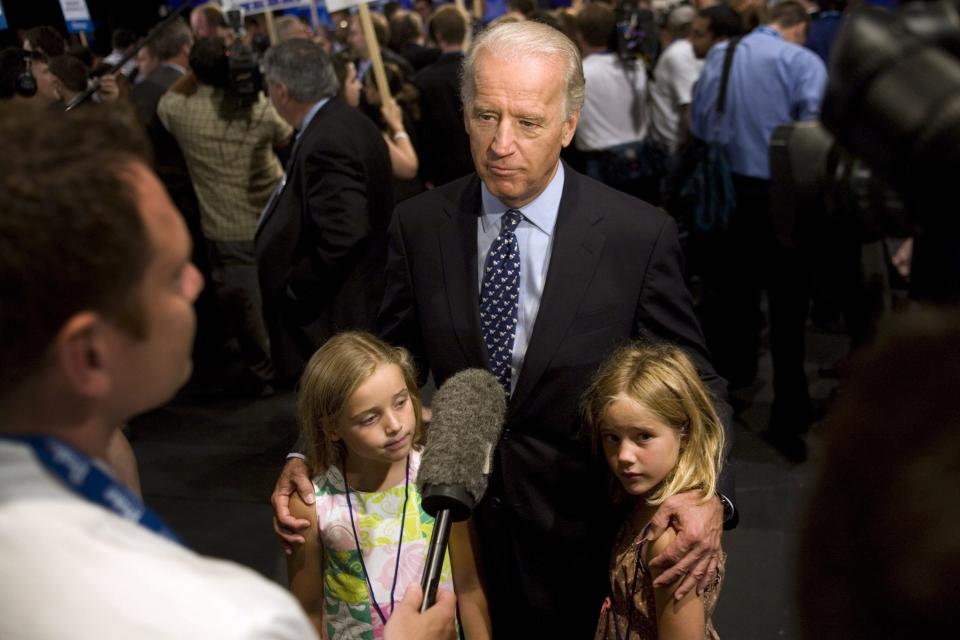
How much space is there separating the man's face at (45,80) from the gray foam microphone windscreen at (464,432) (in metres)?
2.63

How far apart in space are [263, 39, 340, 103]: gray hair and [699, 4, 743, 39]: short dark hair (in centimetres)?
207

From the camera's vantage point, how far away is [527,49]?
2.00 m

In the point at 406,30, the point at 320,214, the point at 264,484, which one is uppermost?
the point at 320,214

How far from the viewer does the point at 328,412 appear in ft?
6.92

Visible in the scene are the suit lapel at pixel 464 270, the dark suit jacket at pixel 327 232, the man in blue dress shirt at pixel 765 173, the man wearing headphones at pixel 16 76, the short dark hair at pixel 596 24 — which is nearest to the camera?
the suit lapel at pixel 464 270

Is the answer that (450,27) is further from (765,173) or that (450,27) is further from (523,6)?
(765,173)

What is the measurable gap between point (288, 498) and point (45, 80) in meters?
2.47

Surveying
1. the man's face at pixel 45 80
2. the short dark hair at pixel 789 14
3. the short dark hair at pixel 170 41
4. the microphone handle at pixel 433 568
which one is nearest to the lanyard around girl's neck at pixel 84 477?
the microphone handle at pixel 433 568

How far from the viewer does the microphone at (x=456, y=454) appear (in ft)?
→ 4.69

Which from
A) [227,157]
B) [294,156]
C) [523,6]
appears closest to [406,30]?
[523,6]

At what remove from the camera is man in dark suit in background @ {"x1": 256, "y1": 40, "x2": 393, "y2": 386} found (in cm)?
369

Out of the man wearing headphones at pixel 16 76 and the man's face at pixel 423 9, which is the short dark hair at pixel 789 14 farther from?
the man's face at pixel 423 9

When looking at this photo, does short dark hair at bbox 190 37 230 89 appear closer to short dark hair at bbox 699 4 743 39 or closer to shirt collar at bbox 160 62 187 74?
shirt collar at bbox 160 62 187 74

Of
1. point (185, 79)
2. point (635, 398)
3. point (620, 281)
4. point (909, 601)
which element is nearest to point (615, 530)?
point (635, 398)
